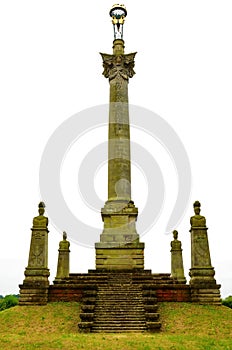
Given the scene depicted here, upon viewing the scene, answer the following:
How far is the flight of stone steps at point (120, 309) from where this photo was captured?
51.5 feet

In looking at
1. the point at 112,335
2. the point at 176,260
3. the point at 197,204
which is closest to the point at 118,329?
the point at 112,335

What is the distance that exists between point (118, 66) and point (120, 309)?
18.2 meters

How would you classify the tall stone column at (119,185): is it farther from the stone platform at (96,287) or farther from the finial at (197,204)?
the finial at (197,204)

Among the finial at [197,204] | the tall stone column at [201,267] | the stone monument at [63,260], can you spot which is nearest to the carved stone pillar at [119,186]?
the stone monument at [63,260]

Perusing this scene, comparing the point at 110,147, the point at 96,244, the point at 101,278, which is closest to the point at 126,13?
the point at 110,147

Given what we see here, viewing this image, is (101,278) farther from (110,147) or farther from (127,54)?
(127,54)

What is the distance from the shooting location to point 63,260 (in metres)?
27.6

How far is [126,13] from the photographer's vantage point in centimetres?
3034

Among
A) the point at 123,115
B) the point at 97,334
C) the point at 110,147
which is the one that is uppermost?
the point at 123,115

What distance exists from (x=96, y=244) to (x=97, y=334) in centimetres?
941

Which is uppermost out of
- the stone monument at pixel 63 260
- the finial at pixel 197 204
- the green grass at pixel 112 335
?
the finial at pixel 197 204

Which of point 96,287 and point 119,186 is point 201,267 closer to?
point 96,287

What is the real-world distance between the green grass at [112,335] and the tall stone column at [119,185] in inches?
223

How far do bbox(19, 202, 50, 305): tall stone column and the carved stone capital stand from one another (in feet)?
40.6
